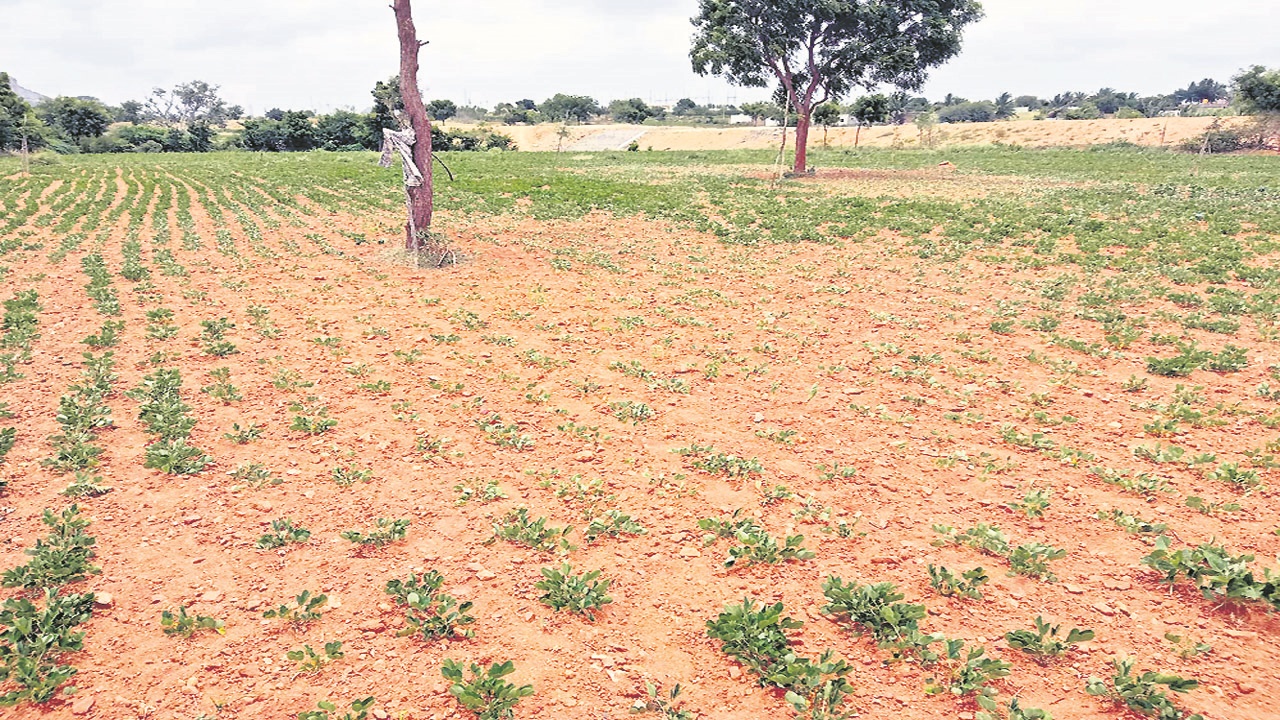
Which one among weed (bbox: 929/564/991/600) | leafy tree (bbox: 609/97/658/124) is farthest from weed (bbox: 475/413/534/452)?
leafy tree (bbox: 609/97/658/124)

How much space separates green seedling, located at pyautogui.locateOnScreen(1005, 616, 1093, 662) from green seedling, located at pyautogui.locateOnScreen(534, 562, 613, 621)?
2.55 m

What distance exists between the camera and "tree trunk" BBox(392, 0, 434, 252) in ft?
42.8

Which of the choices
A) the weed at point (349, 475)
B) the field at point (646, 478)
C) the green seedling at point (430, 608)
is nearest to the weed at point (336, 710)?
the field at point (646, 478)

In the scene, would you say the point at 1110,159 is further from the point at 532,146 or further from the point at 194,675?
the point at 532,146

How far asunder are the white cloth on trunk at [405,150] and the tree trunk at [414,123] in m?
0.18

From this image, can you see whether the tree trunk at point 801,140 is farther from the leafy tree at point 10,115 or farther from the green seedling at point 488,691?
the leafy tree at point 10,115

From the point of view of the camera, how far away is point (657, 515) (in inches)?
216

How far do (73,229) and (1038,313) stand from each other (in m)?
24.6

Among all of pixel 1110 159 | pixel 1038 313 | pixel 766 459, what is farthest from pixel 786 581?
pixel 1110 159

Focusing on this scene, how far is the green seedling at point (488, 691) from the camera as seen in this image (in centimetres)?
354

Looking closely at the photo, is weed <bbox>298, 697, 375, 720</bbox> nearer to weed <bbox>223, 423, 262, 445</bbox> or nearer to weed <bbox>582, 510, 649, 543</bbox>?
weed <bbox>582, 510, 649, 543</bbox>

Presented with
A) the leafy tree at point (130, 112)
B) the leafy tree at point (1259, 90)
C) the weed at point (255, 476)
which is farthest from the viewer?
the leafy tree at point (130, 112)

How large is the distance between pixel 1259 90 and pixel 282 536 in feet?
214

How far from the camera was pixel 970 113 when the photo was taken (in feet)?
403
